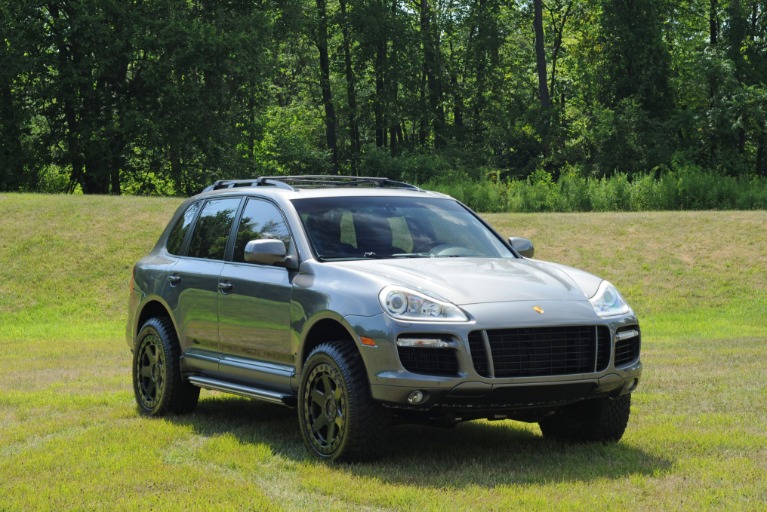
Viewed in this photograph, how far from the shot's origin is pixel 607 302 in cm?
721

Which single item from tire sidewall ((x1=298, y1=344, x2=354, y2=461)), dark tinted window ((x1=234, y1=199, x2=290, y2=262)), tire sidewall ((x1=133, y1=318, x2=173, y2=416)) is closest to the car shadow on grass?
tire sidewall ((x1=298, y1=344, x2=354, y2=461))

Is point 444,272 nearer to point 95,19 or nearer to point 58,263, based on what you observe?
point 58,263

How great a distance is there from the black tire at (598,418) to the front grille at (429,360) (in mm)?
1202

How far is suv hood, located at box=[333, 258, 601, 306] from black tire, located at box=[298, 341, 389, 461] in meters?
0.58

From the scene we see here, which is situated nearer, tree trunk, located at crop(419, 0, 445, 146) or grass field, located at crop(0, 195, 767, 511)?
grass field, located at crop(0, 195, 767, 511)

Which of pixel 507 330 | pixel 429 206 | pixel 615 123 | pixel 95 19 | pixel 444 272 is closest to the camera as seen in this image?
pixel 507 330

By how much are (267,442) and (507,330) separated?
2.17 m

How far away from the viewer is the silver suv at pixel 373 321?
21.7ft

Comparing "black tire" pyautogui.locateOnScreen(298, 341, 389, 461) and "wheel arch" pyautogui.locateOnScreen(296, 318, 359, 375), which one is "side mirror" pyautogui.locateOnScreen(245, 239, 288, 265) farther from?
"black tire" pyautogui.locateOnScreen(298, 341, 389, 461)

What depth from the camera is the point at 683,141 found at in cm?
4506

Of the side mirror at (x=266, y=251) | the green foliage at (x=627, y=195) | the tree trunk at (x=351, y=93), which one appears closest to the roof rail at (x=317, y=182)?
the side mirror at (x=266, y=251)

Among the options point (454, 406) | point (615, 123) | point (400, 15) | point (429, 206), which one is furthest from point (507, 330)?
point (400, 15)

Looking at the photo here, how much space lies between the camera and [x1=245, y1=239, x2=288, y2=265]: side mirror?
7.54m

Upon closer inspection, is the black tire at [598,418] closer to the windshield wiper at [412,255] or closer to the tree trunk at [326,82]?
the windshield wiper at [412,255]
